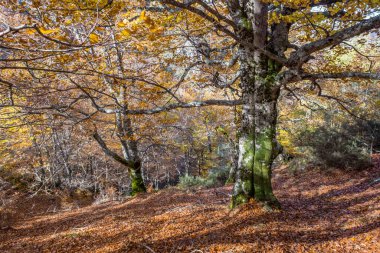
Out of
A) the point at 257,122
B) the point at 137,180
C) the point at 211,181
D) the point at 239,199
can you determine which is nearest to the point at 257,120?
the point at 257,122

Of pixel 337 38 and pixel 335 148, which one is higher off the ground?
pixel 337 38

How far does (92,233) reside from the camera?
5.31 meters

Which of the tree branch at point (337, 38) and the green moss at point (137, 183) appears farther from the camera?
the green moss at point (137, 183)

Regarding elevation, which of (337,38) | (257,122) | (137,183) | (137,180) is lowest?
(137,183)

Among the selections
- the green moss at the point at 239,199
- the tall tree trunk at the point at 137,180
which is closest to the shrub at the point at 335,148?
the green moss at the point at 239,199

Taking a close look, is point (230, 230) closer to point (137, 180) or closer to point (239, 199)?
point (239, 199)

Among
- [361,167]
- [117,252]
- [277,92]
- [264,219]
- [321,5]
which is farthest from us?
[361,167]

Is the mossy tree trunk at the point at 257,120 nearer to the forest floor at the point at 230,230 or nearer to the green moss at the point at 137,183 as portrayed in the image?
the forest floor at the point at 230,230

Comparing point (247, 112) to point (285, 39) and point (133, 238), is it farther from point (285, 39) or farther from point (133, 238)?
point (133, 238)

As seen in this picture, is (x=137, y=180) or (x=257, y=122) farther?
(x=137, y=180)

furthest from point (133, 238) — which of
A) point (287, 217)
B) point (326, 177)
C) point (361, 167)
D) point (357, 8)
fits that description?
point (361, 167)

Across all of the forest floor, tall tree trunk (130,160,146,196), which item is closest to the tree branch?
the forest floor

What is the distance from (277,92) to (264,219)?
2.64 m

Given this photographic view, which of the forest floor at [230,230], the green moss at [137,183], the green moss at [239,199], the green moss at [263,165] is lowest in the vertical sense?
the green moss at [137,183]
